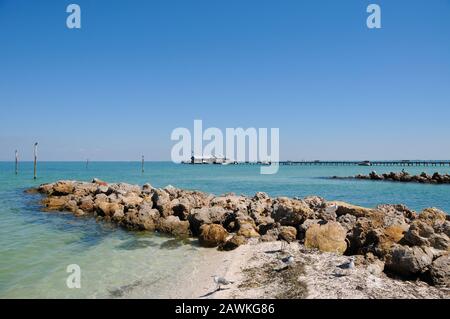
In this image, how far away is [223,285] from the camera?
29.8 feet

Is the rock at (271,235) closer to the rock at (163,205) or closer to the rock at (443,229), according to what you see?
the rock at (443,229)

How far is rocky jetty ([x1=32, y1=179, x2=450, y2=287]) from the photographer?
9.45 m

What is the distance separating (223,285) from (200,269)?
1.92 meters

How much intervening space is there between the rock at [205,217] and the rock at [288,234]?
3361mm

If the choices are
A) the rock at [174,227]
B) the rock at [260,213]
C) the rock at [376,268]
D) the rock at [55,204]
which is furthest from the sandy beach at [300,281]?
the rock at [55,204]

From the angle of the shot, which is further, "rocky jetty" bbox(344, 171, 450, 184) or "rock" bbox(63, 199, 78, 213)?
"rocky jetty" bbox(344, 171, 450, 184)

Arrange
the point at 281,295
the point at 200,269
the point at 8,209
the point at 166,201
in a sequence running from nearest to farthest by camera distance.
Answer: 1. the point at 281,295
2. the point at 200,269
3. the point at 166,201
4. the point at 8,209

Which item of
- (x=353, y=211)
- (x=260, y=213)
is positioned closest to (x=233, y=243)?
(x=260, y=213)

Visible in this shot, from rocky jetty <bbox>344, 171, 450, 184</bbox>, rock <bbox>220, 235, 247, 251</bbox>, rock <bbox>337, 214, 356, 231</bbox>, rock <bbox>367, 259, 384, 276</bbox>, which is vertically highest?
rock <bbox>337, 214, 356, 231</bbox>

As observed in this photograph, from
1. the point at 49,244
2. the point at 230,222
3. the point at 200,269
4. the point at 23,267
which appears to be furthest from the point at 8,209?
the point at 200,269

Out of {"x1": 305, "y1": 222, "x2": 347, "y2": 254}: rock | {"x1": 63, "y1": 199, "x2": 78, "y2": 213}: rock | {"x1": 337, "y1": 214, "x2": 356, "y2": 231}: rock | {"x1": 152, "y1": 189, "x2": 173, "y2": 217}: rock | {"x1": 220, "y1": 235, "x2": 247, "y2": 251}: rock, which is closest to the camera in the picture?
{"x1": 305, "y1": 222, "x2": 347, "y2": 254}: rock

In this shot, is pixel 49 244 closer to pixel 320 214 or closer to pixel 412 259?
pixel 320 214

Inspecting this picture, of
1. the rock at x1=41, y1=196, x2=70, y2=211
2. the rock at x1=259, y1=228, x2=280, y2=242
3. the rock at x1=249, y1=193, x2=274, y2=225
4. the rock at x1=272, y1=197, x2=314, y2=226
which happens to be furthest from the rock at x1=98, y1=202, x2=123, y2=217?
the rock at x1=272, y1=197, x2=314, y2=226

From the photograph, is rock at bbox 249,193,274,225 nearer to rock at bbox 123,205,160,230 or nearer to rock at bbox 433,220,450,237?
rock at bbox 123,205,160,230
